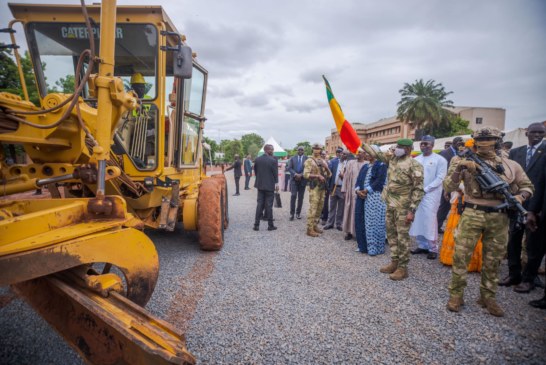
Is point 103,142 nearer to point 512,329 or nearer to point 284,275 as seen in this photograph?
point 284,275

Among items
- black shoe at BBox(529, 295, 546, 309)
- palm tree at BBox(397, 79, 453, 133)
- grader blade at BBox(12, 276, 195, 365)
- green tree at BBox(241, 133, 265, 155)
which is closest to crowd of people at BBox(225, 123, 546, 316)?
black shoe at BBox(529, 295, 546, 309)

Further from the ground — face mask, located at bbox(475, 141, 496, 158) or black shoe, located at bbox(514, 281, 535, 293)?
face mask, located at bbox(475, 141, 496, 158)

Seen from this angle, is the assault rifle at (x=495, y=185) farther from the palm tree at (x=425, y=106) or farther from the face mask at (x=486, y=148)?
the palm tree at (x=425, y=106)

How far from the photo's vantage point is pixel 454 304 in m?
2.87

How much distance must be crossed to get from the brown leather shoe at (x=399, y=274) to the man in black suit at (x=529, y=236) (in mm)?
1191

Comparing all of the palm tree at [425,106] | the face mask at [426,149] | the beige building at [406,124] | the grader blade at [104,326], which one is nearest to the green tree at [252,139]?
the beige building at [406,124]

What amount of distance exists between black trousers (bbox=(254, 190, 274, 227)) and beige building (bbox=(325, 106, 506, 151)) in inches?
1292

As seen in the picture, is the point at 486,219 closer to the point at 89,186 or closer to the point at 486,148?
the point at 486,148

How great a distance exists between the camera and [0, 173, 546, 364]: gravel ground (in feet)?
7.20

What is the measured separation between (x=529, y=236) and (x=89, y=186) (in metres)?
4.87

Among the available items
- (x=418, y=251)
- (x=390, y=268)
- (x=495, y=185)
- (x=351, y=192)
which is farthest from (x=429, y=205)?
(x=495, y=185)

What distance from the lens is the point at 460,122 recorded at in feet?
117

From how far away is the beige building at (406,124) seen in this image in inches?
1634

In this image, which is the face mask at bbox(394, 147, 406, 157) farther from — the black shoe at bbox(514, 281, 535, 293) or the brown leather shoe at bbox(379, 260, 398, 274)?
the black shoe at bbox(514, 281, 535, 293)
